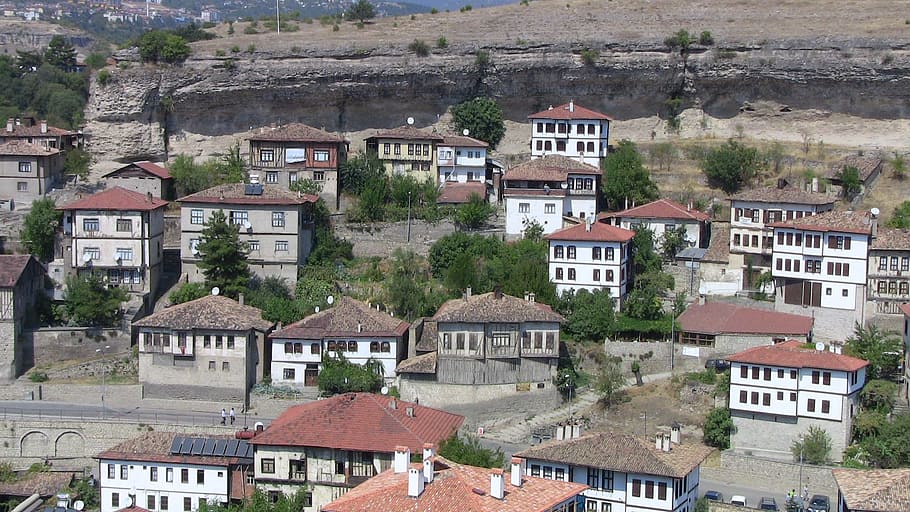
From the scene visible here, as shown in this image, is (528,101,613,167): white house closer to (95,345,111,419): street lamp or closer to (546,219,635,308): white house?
(546,219,635,308): white house

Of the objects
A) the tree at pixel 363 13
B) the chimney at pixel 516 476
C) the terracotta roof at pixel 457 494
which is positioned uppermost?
the tree at pixel 363 13

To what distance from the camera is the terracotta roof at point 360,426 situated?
173 feet

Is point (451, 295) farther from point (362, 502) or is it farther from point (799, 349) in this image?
point (362, 502)

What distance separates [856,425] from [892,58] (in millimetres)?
29043

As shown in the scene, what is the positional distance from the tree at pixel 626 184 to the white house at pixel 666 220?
263 cm

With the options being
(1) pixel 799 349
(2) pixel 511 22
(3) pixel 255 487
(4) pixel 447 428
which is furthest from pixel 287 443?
(2) pixel 511 22

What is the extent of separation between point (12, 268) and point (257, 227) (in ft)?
32.3

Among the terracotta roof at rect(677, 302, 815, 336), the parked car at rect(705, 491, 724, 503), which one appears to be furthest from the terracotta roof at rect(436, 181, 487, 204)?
the parked car at rect(705, 491, 724, 503)

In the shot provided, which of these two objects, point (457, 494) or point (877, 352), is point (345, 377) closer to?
point (457, 494)

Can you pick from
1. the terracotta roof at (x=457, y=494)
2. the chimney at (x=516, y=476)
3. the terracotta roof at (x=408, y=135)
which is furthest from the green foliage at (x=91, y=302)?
the chimney at (x=516, y=476)

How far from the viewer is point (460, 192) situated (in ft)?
247

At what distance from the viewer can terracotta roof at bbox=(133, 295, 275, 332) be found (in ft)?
206

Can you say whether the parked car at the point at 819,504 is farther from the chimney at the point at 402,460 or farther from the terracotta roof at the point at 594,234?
the terracotta roof at the point at 594,234

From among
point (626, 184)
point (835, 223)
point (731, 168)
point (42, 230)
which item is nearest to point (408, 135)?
point (626, 184)
